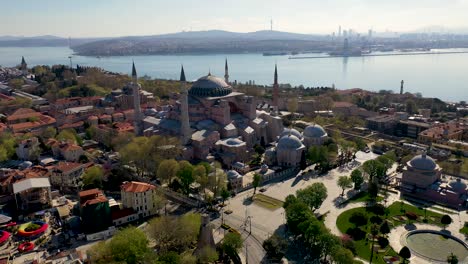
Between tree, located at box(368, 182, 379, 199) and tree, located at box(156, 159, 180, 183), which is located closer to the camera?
tree, located at box(368, 182, 379, 199)

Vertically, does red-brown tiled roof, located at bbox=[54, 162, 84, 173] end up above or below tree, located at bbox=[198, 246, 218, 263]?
above

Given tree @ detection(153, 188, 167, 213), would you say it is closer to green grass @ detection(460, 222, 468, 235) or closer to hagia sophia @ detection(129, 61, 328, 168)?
hagia sophia @ detection(129, 61, 328, 168)

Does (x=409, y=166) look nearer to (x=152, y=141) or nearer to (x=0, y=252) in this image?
→ (x=152, y=141)

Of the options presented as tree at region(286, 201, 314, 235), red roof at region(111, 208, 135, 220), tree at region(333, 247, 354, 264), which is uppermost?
tree at region(286, 201, 314, 235)

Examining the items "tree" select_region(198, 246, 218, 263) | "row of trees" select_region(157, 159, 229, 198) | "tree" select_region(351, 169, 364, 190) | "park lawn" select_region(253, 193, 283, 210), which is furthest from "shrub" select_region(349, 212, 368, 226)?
Answer: "tree" select_region(198, 246, 218, 263)

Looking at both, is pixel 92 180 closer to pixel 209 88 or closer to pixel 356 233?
pixel 209 88

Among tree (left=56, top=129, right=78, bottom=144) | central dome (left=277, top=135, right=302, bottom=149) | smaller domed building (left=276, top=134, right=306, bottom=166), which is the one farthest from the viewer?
tree (left=56, top=129, right=78, bottom=144)

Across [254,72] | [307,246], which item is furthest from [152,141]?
[254,72]

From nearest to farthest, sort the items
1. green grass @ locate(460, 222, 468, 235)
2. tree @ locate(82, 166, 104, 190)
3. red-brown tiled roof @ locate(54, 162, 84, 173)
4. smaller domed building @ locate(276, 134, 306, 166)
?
1. green grass @ locate(460, 222, 468, 235)
2. tree @ locate(82, 166, 104, 190)
3. red-brown tiled roof @ locate(54, 162, 84, 173)
4. smaller domed building @ locate(276, 134, 306, 166)
